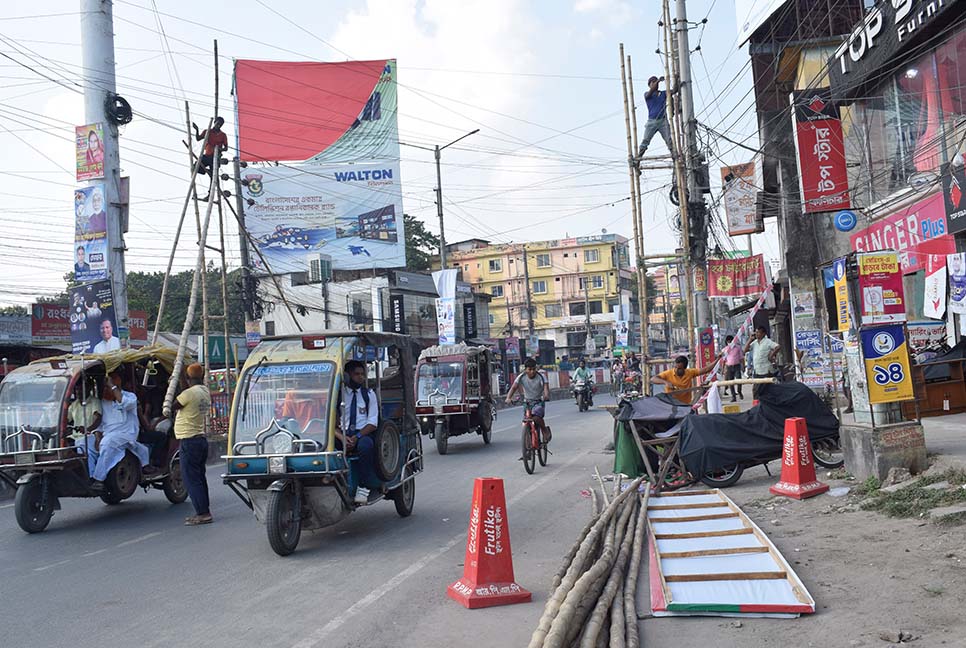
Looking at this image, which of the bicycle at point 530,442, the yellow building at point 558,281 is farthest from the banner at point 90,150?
the yellow building at point 558,281

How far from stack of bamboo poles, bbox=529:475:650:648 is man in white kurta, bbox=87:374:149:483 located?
6219 millimetres

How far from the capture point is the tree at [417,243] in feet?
210

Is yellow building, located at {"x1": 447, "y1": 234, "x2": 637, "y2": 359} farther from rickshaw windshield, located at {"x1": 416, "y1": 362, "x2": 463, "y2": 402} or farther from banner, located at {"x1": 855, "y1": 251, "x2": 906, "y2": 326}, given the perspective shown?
banner, located at {"x1": 855, "y1": 251, "x2": 906, "y2": 326}

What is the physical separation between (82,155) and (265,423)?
14.6m

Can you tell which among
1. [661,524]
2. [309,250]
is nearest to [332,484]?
[661,524]

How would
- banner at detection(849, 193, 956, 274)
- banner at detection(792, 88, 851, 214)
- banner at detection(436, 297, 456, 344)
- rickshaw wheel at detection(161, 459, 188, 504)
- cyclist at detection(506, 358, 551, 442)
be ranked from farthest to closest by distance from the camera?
banner at detection(436, 297, 456, 344), banner at detection(792, 88, 851, 214), banner at detection(849, 193, 956, 274), cyclist at detection(506, 358, 551, 442), rickshaw wheel at detection(161, 459, 188, 504)

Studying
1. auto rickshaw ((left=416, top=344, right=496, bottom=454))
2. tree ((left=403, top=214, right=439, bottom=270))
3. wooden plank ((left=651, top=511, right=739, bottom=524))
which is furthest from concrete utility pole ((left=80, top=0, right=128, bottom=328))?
tree ((left=403, top=214, right=439, bottom=270))

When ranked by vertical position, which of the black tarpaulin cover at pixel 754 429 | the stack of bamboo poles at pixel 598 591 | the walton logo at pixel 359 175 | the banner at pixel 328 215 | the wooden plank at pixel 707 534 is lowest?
the wooden plank at pixel 707 534

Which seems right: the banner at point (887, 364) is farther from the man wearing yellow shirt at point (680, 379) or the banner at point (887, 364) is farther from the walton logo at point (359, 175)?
the walton logo at point (359, 175)

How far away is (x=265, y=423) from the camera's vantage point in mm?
8297

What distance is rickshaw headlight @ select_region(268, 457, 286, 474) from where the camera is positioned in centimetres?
787

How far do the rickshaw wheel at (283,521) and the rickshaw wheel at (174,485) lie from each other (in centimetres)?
430

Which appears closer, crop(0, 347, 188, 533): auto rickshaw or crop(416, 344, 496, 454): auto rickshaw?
crop(0, 347, 188, 533): auto rickshaw

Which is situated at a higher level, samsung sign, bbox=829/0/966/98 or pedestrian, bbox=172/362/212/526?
samsung sign, bbox=829/0/966/98
